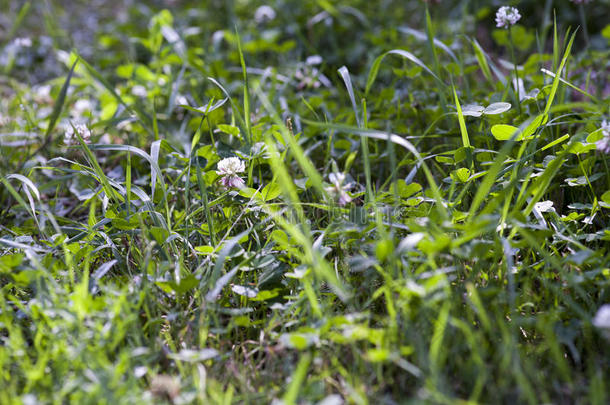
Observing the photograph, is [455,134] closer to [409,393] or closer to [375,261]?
[375,261]

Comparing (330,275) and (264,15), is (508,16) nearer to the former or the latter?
(330,275)

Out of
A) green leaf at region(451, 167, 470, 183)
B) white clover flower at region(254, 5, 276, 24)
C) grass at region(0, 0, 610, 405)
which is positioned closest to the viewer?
grass at region(0, 0, 610, 405)

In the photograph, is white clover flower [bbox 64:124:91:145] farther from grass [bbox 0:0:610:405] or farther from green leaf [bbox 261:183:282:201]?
green leaf [bbox 261:183:282:201]

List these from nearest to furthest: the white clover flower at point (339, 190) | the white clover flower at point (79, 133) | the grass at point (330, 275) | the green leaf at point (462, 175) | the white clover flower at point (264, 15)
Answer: the grass at point (330, 275) → the white clover flower at point (339, 190) → the green leaf at point (462, 175) → the white clover flower at point (79, 133) → the white clover flower at point (264, 15)

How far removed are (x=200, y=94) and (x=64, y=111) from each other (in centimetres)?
67

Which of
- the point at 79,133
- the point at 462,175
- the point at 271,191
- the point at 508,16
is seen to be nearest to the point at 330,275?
the point at 271,191

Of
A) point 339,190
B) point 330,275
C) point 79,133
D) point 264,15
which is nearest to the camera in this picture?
point 330,275

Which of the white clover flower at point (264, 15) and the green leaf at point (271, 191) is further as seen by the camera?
the white clover flower at point (264, 15)

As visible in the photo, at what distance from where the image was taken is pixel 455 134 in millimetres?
1962

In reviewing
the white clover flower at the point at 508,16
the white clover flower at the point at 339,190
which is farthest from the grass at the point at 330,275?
the white clover flower at the point at 508,16

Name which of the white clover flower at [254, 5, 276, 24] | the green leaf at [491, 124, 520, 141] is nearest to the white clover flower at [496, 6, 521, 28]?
Result: the green leaf at [491, 124, 520, 141]

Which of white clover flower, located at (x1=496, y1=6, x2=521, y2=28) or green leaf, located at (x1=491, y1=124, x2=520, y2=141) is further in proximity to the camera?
white clover flower, located at (x1=496, y1=6, x2=521, y2=28)

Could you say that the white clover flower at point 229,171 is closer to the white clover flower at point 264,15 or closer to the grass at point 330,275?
the grass at point 330,275

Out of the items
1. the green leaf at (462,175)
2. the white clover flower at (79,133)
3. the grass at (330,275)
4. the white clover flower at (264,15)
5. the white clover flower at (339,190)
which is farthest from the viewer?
the white clover flower at (264,15)
